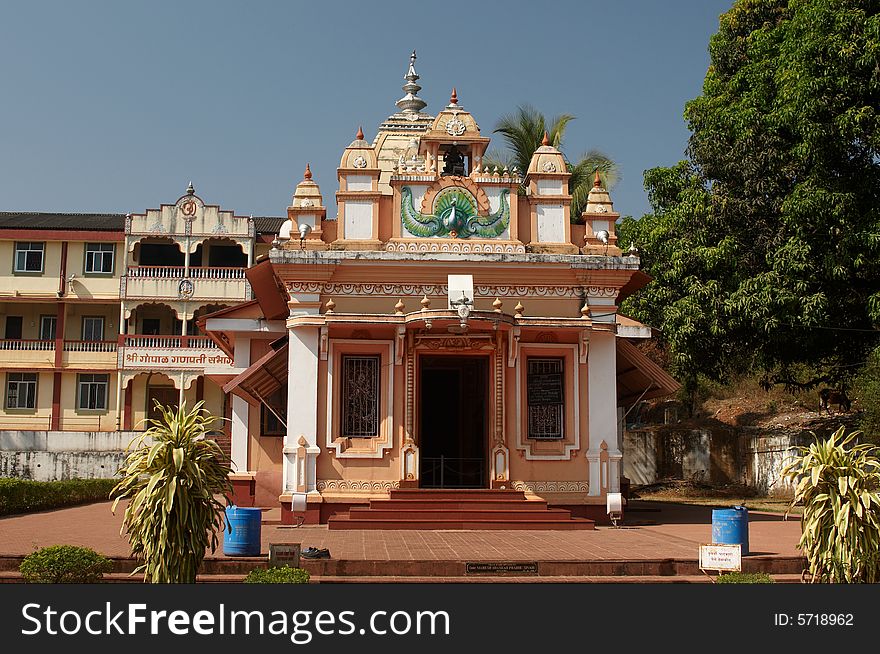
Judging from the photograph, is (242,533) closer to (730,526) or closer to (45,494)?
(730,526)

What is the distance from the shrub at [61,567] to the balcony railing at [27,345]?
34.3m

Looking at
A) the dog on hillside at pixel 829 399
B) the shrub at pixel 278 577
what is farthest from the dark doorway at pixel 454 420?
the dog on hillside at pixel 829 399

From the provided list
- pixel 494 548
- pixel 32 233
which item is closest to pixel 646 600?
pixel 494 548

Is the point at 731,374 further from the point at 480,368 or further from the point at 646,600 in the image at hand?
the point at 646,600

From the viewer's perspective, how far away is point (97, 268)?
43.0 meters

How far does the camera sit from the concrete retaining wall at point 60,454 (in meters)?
37.2

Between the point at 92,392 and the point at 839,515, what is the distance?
3823 centimetres

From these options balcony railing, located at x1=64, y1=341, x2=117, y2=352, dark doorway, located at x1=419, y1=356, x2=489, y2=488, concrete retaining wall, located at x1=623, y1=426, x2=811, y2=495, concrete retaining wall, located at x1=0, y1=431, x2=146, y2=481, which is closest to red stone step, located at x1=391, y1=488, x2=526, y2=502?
dark doorway, located at x1=419, y1=356, x2=489, y2=488

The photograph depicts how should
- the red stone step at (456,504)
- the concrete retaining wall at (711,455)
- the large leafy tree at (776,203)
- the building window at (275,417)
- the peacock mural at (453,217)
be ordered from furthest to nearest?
1. the concrete retaining wall at (711,455)
2. the large leafy tree at (776,203)
3. the building window at (275,417)
4. the peacock mural at (453,217)
5. the red stone step at (456,504)

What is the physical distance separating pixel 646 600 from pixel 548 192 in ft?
42.5

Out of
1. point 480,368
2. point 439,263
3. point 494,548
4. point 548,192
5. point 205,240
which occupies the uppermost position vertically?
point 205,240

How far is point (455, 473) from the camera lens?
20219 millimetres

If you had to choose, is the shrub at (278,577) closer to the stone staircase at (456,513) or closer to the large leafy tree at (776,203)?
the stone staircase at (456,513)

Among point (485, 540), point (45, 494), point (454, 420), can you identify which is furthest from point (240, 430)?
point (485, 540)
